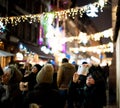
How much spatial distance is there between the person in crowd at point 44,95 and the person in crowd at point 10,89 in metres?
0.61

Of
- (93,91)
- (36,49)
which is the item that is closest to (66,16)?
(36,49)

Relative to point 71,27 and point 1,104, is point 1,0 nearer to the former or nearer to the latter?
point 1,104

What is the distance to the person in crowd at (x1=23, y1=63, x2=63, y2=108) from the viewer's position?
5.70 metres

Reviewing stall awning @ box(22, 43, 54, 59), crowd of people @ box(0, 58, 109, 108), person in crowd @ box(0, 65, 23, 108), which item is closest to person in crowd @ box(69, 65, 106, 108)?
crowd of people @ box(0, 58, 109, 108)

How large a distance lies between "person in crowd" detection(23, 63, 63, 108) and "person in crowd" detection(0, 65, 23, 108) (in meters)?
0.61

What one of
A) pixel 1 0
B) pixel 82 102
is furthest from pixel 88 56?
pixel 82 102

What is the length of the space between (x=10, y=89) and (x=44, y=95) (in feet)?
3.01

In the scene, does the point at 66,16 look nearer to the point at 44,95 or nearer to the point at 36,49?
the point at 36,49

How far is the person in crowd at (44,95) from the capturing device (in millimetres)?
5699

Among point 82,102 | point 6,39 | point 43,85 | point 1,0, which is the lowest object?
point 82,102

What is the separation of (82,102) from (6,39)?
22721 millimetres

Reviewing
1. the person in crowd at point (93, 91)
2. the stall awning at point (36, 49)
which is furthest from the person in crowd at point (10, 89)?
the stall awning at point (36, 49)

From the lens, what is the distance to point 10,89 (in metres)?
6.45

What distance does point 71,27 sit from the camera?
74.4 meters
